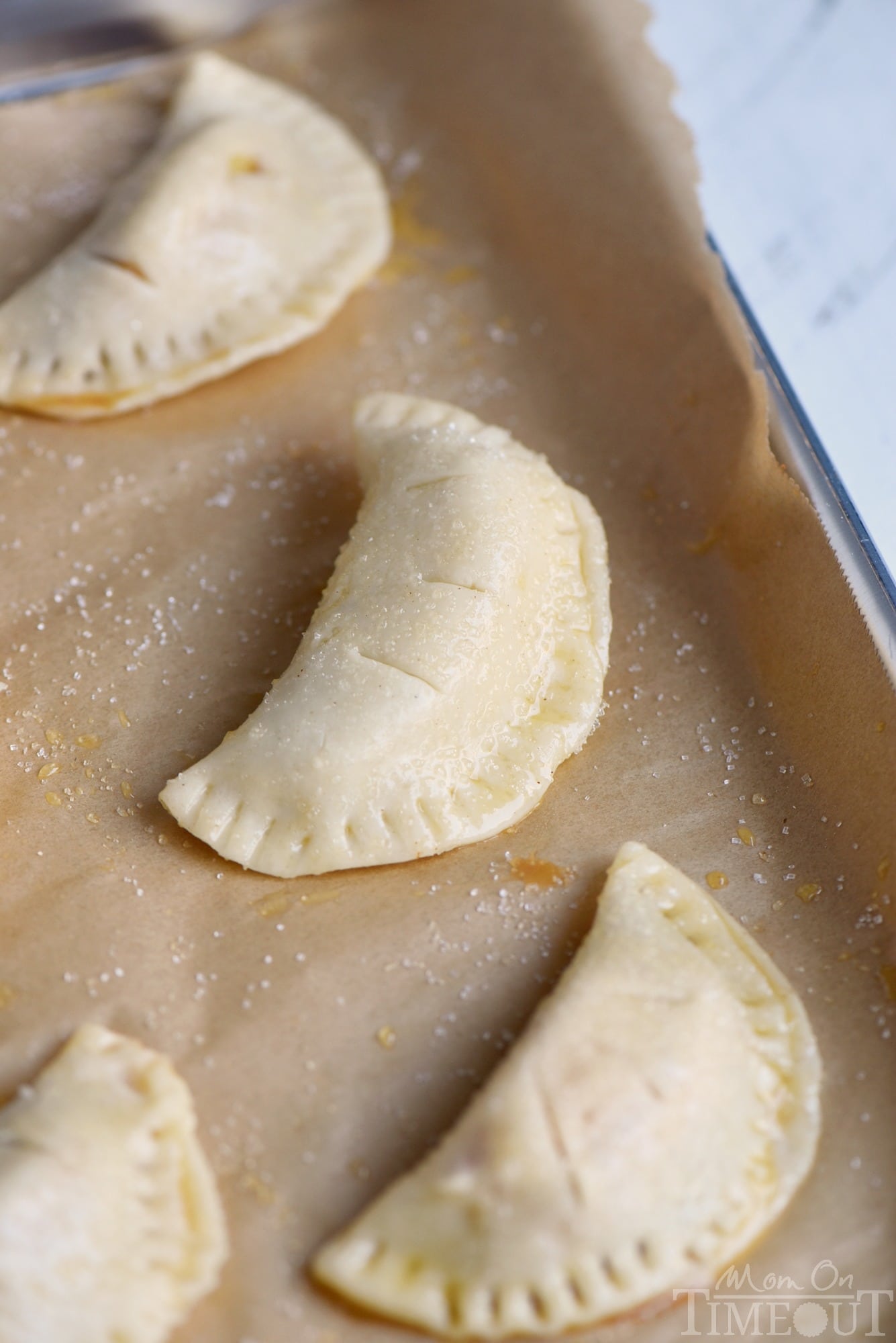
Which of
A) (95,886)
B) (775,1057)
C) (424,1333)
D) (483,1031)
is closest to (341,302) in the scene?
(95,886)

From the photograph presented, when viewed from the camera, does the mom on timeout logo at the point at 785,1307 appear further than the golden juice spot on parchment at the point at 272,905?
No

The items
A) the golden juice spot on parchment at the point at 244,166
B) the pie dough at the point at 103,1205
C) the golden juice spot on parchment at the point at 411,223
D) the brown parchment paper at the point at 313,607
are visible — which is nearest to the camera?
the pie dough at the point at 103,1205

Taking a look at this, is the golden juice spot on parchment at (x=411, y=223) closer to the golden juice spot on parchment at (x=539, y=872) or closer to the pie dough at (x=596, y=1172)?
the golden juice spot on parchment at (x=539, y=872)

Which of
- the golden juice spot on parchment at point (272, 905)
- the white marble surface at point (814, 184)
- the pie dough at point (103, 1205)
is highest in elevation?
the white marble surface at point (814, 184)

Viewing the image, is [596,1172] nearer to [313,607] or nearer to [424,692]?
[424,692]

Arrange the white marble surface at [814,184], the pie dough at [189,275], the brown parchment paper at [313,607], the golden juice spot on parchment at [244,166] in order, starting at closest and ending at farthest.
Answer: the brown parchment paper at [313,607]
the white marble surface at [814,184]
the pie dough at [189,275]
the golden juice spot on parchment at [244,166]

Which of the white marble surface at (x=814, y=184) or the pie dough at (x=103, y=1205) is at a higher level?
the white marble surface at (x=814, y=184)

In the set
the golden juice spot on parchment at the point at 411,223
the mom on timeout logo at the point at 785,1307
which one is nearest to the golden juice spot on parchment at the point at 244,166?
the golden juice spot on parchment at the point at 411,223
